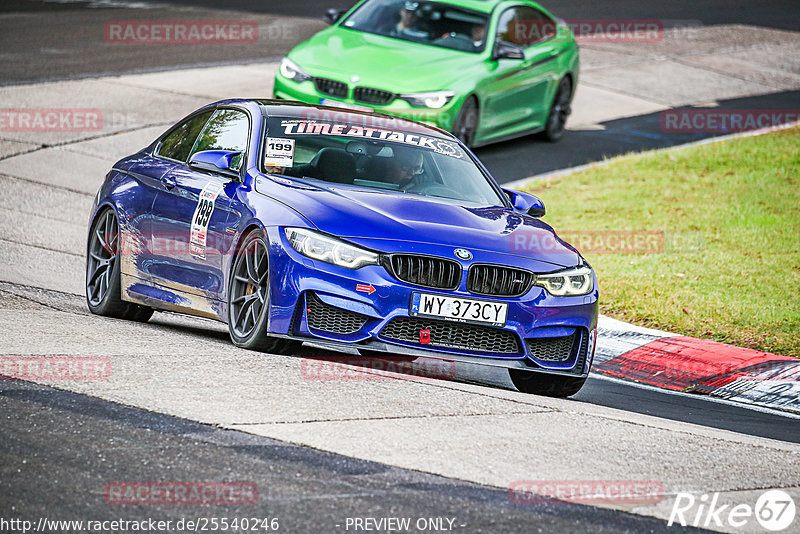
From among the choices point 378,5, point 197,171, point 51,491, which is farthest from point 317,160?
point 378,5

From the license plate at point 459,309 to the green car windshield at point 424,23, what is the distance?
Result: 346 inches

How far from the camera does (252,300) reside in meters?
7.58

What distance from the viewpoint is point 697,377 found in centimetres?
922

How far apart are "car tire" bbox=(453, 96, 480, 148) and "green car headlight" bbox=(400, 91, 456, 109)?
0.28m

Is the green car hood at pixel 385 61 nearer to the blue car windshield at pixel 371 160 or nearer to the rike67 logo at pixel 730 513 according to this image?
Result: the blue car windshield at pixel 371 160

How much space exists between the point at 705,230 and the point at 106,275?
642 centimetres

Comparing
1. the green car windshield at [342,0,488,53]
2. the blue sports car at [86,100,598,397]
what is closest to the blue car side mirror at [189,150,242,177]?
the blue sports car at [86,100,598,397]

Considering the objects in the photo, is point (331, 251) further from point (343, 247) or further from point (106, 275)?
point (106, 275)

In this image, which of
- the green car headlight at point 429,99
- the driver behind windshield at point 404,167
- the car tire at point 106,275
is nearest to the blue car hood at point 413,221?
the driver behind windshield at point 404,167

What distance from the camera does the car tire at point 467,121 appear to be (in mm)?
14797

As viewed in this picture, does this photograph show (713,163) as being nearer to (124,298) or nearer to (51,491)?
(124,298)

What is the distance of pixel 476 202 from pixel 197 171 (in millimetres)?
1843

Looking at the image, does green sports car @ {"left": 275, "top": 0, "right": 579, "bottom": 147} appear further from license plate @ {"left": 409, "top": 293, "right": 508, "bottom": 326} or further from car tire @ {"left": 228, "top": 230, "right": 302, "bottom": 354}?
license plate @ {"left": 409, "top": 293, "right": 508, "bottom": 326}

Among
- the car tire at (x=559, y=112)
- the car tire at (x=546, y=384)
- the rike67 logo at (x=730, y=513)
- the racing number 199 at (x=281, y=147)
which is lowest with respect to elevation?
the car tire at (x=559, y=112)
